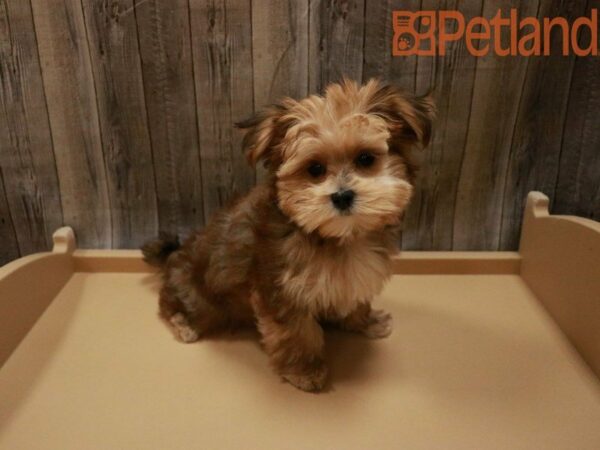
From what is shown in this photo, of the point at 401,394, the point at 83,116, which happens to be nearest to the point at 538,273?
the point at 401,394

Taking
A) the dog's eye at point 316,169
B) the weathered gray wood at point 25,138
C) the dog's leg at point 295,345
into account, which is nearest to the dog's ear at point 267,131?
the dog's eye at point 316,169

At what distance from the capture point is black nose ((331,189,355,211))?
1.33 m

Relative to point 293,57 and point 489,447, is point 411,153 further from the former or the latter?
point 489,447

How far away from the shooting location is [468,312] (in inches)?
79.5

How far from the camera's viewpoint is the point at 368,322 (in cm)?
191

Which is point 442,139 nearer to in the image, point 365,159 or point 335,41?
point 335,41

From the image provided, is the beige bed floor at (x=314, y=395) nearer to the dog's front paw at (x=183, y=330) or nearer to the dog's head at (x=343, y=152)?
the dog's front paw at (x=183, y=330)

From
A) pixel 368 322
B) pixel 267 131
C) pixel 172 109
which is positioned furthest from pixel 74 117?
pixel 368 322

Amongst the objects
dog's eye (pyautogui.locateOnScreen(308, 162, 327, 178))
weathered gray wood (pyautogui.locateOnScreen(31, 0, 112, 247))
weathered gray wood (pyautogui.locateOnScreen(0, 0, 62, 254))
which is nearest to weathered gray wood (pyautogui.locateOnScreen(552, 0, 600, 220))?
dog's eye (pyautogui.locateOnScreen(308, 162, 327, 178))

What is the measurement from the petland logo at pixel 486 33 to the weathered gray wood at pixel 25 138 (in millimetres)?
1347

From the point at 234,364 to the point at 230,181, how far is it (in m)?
0.74

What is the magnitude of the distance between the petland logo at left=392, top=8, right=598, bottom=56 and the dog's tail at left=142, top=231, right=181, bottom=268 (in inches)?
44.2

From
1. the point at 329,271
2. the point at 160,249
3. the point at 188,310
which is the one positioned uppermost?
the point at 329,271

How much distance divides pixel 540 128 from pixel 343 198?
1.11 meters
